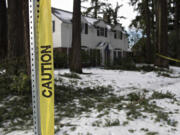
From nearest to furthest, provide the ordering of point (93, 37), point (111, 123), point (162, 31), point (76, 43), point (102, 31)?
1. point (111, 123)
2. point (76, 43)
3. point (162, 31)
4. point (93, 37)
5. point (102, 31)

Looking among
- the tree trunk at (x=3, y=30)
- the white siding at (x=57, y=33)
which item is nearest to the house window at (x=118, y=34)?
the white siding at (x=57, y=33)

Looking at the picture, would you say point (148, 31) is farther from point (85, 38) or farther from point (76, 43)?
point (76, 43)

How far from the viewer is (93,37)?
88.3ft

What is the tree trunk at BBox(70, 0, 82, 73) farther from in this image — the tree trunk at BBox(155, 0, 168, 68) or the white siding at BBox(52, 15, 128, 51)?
the white siding at BBox(52, 15, 128, 51)

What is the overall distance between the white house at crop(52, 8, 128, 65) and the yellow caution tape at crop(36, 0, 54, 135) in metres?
20.1

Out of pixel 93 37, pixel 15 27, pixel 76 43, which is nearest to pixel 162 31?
pixel 76 43

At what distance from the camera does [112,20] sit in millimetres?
40188

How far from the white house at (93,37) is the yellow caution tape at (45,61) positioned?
20.1 m

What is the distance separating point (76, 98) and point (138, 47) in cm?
2353

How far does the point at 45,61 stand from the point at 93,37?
82.0 ft

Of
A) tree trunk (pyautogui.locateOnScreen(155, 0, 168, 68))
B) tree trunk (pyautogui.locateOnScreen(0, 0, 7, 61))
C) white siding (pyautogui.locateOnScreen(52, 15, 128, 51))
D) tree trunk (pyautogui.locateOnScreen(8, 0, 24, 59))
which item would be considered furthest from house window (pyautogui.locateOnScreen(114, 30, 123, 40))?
tree trunk (pyautogui.locateOnScreen(8, 0, 24, 59))

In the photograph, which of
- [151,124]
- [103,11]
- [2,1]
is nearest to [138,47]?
[103,11]

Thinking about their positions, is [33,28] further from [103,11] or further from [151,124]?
[103,11]

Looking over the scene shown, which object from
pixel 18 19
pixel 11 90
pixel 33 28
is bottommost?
pixel 11 90
